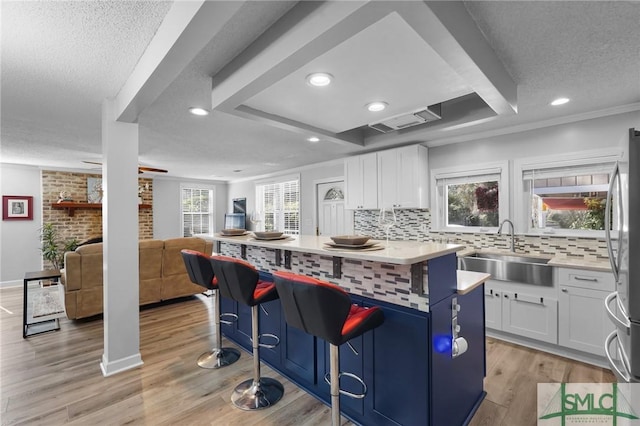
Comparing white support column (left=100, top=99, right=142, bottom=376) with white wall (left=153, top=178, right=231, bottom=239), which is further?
white wall (left=153, top=178, right=231, bottom=239)

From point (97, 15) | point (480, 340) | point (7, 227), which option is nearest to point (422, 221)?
point (480, 340)

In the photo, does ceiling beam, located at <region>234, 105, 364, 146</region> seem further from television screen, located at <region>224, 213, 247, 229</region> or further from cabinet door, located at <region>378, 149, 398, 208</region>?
television screen, located at <region>224, 213, 247, 229</region>

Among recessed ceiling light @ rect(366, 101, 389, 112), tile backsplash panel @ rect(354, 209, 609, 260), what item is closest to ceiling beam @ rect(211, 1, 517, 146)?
recessed ceiling light @ rect(366, 101, 389, 112)

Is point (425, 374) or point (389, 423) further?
point (389, 423)

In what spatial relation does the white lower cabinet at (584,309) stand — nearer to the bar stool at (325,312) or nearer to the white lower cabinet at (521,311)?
the white lower cabinet at (521,311)

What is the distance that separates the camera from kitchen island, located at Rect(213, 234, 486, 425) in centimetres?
160

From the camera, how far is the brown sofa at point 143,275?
3602 mm

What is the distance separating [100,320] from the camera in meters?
3.88

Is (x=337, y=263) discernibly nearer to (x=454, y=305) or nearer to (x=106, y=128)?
(x=454, y=305)

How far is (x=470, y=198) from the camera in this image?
392cm

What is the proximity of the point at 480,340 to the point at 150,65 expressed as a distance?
2960 millimetres

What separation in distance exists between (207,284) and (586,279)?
3.44m

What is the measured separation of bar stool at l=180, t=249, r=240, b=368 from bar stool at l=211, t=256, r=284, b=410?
0.26 m

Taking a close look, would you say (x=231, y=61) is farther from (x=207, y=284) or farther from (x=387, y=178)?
(x=387, y=178)
